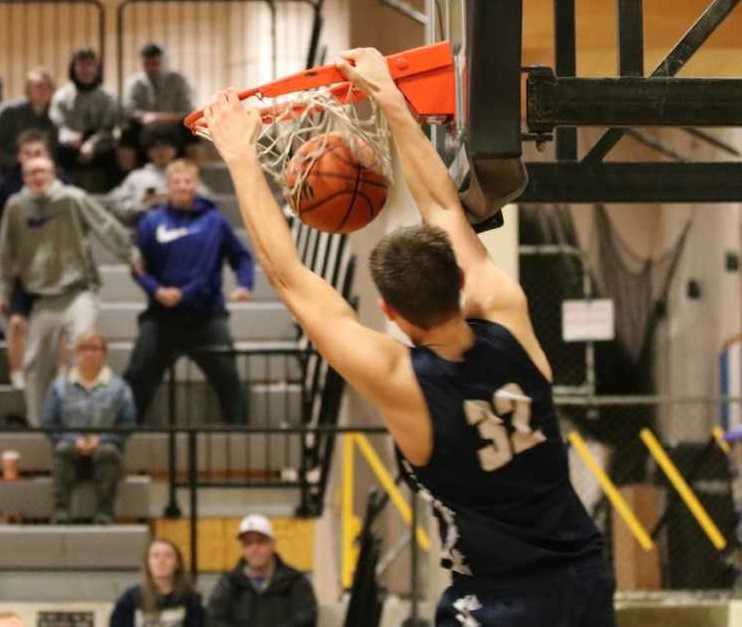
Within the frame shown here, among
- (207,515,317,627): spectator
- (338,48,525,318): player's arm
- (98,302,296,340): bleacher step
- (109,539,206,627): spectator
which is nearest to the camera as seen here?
(338,48,525,318): player's arm

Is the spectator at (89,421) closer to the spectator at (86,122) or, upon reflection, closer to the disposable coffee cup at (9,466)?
the disposable coffee cup at (9,466)

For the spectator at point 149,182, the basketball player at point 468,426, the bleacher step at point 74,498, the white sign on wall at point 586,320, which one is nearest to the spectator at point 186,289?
the bleacher step at point 74,498

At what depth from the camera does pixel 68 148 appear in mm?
13562

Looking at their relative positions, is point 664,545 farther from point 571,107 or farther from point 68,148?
point 571,107

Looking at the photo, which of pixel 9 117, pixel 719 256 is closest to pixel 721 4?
pixel 719 256

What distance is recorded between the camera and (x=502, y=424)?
3732mm

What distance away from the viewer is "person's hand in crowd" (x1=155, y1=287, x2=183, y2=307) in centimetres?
1051

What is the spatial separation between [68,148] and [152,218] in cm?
291

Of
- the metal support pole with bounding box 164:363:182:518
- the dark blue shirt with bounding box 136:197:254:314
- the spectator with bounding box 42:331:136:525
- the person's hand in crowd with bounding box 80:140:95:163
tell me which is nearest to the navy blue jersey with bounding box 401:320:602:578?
the metal support pole with bounding box 164:363:182:518

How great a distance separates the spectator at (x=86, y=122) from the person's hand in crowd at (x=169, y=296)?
11.0ft

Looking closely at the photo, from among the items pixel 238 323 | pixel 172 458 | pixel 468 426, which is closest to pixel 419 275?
pixel 468 426

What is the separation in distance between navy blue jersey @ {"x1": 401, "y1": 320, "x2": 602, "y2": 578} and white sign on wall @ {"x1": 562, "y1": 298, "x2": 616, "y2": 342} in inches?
317

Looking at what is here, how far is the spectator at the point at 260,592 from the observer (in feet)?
30.0

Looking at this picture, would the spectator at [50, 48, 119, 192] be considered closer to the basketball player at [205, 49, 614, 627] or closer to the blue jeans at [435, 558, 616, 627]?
the basketball player at [205, 49, 614, 627]
